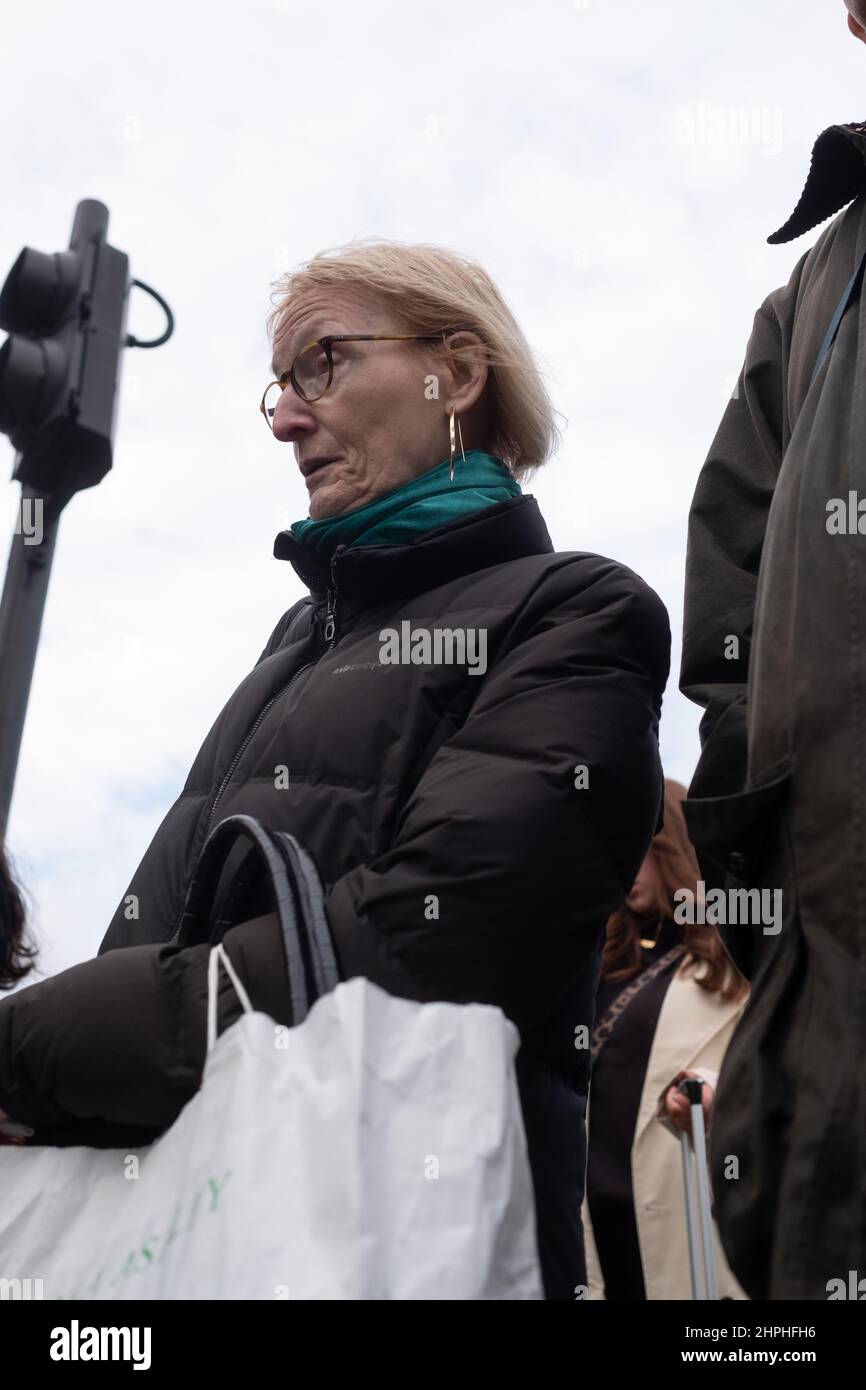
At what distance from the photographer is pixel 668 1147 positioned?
13.4 ft

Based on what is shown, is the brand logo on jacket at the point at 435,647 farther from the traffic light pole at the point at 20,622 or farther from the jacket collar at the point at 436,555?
the traffic light pole at the point at 20,622

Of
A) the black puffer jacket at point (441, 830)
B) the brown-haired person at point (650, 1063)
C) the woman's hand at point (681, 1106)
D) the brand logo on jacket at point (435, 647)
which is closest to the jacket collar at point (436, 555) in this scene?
the black puffer jacket at point (441, 830)

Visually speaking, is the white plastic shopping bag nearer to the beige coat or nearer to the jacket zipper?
the jacket zipper

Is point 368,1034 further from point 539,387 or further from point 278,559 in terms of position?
point 539,387

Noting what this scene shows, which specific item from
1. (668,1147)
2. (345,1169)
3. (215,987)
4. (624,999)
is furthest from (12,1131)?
(624,999)

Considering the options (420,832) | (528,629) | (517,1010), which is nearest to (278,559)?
(528,629)

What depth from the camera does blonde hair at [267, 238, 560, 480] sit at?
296cm

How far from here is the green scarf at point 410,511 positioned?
2.62 meters

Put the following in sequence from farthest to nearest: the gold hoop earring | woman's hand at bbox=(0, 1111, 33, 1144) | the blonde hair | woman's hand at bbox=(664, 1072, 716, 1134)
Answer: woman's hand at bbox=(664, 1072, 716, 1134)
the blonde hair
the gold hoop earring
woman's hand at bbox=(0, 1111, 33, 1144)

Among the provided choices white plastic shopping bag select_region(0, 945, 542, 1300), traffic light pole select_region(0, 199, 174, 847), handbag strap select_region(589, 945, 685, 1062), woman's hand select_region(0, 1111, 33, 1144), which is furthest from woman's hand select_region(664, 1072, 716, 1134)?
white plastic shopping bag select_region(0, 945, 542, 1300)

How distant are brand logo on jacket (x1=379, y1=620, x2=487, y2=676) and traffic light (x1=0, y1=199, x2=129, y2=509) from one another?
1.08 meters

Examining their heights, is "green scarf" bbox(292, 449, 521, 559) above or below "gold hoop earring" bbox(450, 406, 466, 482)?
below

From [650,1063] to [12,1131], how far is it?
96.4 inches

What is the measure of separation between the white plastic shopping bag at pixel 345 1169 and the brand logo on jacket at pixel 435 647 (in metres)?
0.67
